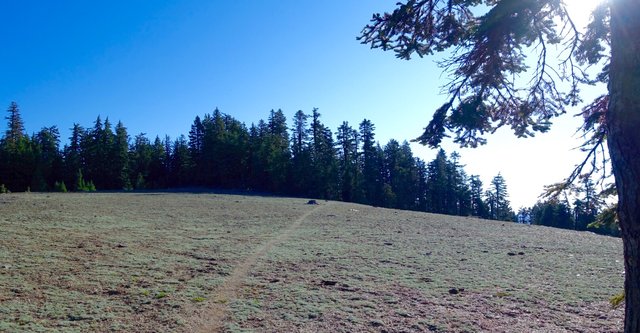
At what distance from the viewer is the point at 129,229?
18969mm

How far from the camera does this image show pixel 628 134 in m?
4.04

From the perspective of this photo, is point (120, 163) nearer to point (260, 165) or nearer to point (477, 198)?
point (260, 165)

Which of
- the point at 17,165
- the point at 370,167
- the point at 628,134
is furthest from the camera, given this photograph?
the point at 370,167

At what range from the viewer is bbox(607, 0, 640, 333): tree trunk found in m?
3.99

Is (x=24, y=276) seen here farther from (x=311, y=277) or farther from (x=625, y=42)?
→ (x=625, y=42)

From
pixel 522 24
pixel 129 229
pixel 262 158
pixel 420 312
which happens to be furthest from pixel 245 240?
pixel 262 158

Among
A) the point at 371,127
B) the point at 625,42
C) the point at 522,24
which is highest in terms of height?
the point at 371,127

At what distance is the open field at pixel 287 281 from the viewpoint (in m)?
7.68

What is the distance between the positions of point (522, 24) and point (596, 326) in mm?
6109

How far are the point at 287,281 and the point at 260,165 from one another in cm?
6002

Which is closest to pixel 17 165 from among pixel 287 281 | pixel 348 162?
pixel 348 162

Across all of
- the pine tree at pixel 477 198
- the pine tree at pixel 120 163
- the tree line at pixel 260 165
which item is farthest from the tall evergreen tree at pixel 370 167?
the pine tree at pixel 120 163

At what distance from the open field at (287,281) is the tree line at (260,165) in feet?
161

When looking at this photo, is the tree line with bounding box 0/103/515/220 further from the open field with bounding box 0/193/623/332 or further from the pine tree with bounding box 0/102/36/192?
the open field with bounding box 0/193/623/332
